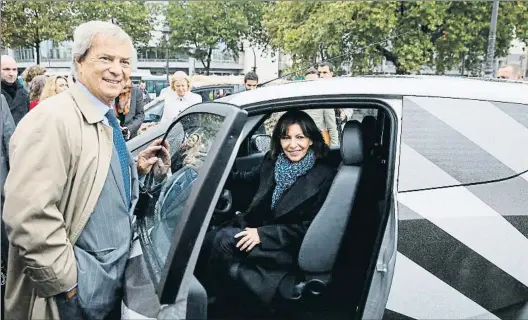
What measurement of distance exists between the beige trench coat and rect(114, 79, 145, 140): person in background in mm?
3562

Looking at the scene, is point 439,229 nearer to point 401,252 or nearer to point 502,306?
point 401,252

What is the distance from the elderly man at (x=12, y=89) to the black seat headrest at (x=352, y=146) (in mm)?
3823

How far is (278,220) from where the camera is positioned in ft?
8.56

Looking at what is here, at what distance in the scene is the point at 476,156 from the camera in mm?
1935

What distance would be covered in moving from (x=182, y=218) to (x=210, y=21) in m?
35.0

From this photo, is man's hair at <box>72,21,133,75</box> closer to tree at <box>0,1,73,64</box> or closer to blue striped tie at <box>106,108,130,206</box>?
blue striped tie at <box>106,108,130,206</box>

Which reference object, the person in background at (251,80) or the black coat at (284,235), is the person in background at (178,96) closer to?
the person in background at (251,80)

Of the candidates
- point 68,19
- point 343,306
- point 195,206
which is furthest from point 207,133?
point 68,19

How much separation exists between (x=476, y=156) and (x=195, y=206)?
115 cm

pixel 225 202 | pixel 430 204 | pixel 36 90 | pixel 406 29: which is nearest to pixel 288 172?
pixel 225 202

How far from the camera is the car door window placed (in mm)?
1625

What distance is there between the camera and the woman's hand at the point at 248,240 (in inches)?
99.9

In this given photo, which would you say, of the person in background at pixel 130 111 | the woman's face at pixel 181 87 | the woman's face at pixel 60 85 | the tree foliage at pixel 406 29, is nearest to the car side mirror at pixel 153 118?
the woman's face at pixel 181 87

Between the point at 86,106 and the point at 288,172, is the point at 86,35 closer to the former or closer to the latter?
the point at 86,106
